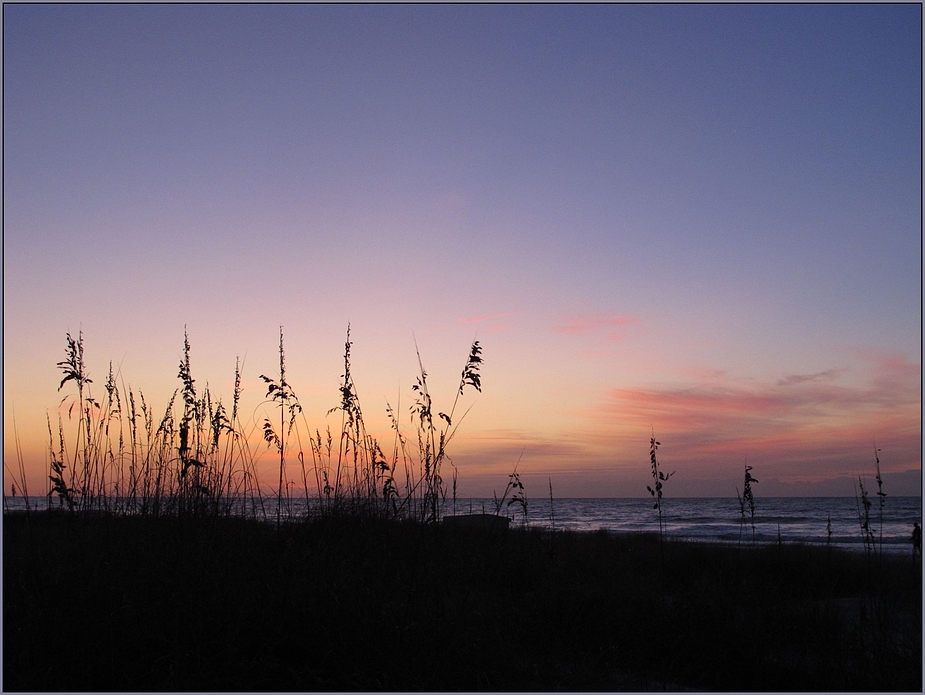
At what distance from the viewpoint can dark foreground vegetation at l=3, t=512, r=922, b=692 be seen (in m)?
3.46

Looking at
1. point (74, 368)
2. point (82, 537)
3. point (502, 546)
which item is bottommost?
point (502, 546)

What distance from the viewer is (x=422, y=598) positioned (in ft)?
14.0

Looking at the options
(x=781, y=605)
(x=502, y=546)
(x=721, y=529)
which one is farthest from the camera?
(x=721, y=529)

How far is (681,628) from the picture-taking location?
483 centimetres

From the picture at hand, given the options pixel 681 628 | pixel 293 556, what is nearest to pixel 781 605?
pixel 681 628

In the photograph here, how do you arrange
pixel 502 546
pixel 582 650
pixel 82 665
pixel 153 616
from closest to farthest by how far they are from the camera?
1. pixel 82 665
2. pixel 153 616
3. pixel 582 650
4. pixel 502 546

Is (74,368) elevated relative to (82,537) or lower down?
elevated

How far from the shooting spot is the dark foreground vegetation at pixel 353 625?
346 cm

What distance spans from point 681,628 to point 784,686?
856 mm

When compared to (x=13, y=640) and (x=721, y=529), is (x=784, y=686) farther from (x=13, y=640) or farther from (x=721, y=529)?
(x=721, y=529)

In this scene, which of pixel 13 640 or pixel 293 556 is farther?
pixel 293 556

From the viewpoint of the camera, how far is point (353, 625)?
3809 millimetres

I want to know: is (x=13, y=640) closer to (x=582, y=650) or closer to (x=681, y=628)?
(x=582, y=650)

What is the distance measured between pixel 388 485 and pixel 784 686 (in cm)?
331
